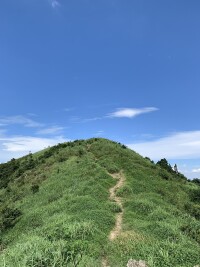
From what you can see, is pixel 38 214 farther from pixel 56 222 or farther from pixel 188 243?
pixel 188 243

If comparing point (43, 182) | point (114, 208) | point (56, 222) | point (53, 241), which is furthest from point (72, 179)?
point (53, 241)

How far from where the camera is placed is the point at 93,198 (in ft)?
95.0

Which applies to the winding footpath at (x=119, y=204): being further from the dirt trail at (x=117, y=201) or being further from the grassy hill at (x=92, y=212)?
the grassy hill at (x=92, y=212)

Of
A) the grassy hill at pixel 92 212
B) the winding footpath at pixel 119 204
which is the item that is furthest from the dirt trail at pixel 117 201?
the grassy hill at pixel 92 212

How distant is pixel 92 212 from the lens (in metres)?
25.2

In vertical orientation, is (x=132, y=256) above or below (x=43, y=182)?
below

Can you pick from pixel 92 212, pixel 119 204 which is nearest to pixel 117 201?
pixel 119 204

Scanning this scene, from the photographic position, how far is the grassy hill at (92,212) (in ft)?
59.5

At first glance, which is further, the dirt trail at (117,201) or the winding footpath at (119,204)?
the dirt trail at (117,201)

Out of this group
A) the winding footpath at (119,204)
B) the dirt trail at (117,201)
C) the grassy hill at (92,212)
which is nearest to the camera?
the grassy hill at (92,212)

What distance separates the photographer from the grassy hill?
59.5 ft

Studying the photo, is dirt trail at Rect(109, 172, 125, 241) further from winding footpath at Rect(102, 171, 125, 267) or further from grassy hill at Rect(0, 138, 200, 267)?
grassy hill at Rect(0, 138, 200, 267)

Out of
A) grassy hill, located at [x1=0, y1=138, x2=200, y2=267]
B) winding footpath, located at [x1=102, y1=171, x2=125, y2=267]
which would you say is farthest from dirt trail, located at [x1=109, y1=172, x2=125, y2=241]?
grassy hill, located at [x1=0, y1=138, x2=200, y2=267]

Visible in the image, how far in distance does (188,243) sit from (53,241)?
26.1 ft
